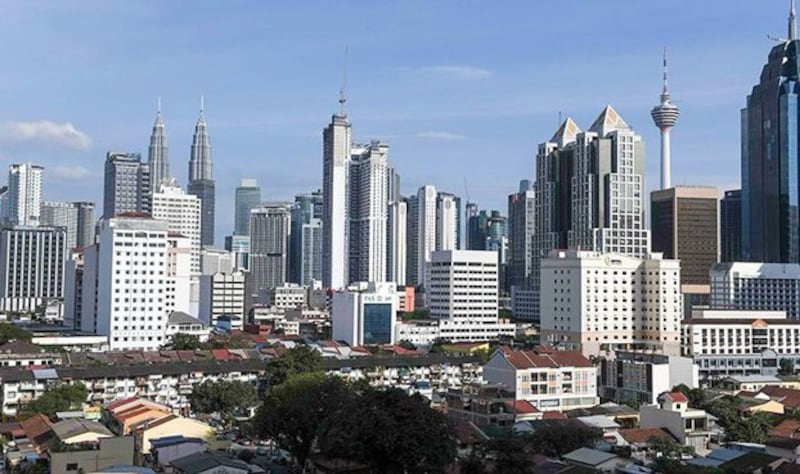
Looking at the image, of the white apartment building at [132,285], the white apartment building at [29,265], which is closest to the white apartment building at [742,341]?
the white apartment building at [132,285]

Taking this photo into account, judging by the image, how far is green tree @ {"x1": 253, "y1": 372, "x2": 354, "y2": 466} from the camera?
784 inches

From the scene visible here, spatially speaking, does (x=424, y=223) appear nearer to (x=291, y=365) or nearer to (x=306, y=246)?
(x=306, y=246)

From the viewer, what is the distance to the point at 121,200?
99.8m

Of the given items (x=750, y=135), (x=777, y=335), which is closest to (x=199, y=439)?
(x=777, y=335)

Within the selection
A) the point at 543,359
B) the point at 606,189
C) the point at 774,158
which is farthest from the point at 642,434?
the point at 774,158

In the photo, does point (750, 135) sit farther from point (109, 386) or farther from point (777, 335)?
point (109, 386)

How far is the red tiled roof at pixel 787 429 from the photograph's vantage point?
23.2 m

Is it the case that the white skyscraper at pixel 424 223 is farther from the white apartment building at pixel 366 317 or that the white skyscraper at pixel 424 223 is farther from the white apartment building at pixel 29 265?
the white apartment building at pixel 366 317

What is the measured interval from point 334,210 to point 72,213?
131 feet

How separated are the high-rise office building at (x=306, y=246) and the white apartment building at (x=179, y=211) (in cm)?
2229

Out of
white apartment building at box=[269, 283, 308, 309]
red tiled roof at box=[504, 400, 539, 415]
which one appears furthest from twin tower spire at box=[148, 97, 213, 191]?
red tiled roof at box=[504, 400, 539, 415]

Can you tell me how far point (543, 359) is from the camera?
100 ft

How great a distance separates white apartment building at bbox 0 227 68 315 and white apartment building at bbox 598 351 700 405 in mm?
56397

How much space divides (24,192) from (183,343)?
77391 mm
